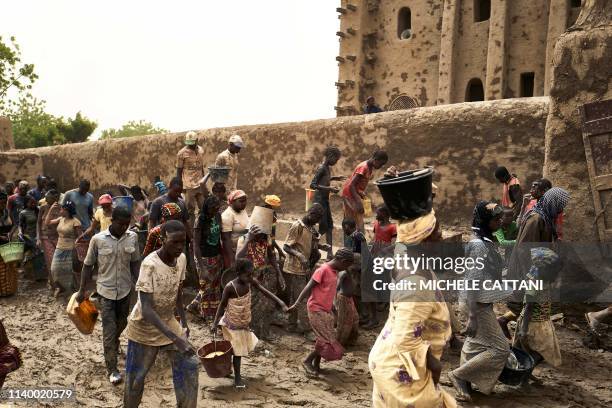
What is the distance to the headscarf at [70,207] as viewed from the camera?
9.15 m

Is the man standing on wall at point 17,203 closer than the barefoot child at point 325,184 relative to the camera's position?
No

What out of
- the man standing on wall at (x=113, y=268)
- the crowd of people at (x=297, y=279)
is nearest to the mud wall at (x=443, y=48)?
the crowd of people at (x=297, y=279)

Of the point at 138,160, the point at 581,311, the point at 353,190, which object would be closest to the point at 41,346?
the point at 353,190

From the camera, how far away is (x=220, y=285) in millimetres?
7344

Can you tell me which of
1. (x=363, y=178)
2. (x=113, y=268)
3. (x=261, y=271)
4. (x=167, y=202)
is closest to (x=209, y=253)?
(x=261, y=271)

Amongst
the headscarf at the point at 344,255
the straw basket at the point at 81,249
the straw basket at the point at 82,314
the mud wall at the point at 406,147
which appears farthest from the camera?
the mud wall at the point at 406,147

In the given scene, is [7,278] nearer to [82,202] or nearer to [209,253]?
[82,202]

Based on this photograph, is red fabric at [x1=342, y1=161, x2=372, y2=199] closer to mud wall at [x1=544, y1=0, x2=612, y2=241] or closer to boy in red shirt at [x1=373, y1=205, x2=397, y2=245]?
boy in red shirt at [x1=373, y1=205, x2=397, y2=245]

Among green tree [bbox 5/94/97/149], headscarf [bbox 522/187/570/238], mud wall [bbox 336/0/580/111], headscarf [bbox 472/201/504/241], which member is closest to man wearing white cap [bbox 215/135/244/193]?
headscarf [bbox 522/187/570/238]

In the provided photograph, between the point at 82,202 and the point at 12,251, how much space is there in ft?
4.69

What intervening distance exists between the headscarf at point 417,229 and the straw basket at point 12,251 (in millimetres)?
7993

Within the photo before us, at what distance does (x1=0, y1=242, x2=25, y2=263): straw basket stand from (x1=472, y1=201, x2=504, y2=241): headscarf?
758 centimetres

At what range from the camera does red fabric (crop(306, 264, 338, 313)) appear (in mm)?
6211

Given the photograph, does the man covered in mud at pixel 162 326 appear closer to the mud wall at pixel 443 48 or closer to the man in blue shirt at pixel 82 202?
the man in blue shirt at pixel 82 202
